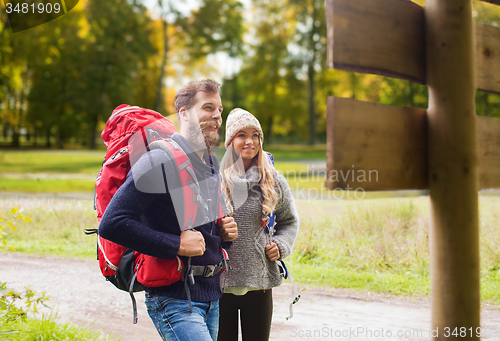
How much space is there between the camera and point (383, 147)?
1513 millimetres

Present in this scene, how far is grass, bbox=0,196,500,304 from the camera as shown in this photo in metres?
5.71

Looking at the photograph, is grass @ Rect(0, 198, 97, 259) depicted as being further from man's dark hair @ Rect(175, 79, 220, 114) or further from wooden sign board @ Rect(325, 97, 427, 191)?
wooden sign board @ Rect(325, 97, 427, 191)

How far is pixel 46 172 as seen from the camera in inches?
762

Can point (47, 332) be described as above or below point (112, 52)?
below

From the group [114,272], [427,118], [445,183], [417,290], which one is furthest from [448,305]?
[417,290]

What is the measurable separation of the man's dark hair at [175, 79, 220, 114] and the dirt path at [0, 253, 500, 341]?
2625 mm

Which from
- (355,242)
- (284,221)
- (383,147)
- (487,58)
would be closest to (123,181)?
(383,147)

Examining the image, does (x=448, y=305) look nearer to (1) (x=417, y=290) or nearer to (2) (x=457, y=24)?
(2) (x=457, y=24)

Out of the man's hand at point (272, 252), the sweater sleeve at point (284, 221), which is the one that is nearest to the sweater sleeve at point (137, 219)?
the man's hand at point (272, 252)

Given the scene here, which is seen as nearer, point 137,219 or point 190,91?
point 137,219

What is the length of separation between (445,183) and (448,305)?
17.9 inches

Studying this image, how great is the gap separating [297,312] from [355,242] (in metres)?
2.29

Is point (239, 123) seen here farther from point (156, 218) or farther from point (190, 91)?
point (156, 218)

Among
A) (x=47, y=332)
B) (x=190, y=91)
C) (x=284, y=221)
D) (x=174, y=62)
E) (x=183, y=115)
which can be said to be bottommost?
(x=47, y=332)
